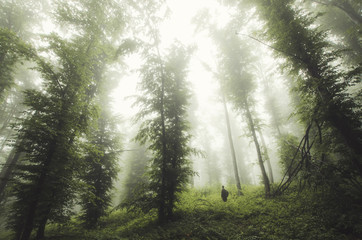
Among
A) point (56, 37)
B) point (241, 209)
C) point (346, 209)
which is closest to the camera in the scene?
point (346, 209)

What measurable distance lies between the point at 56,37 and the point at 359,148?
38.9 feet

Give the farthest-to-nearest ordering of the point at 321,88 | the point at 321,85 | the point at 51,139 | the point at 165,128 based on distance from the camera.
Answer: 1. the point at 165,128
2. the point at 51,139
3. the point at 321,88
4. the point at 321,85

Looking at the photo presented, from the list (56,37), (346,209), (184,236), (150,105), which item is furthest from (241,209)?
(56,37)

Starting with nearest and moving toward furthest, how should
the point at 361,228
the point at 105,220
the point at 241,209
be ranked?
the point at 361,228 → the point at 241,209 → the point at 105,220

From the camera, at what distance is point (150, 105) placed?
8.87 metres

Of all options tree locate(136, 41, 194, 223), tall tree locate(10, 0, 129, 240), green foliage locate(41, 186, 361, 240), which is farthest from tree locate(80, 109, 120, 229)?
tree locate(136, 41, 194, 223)

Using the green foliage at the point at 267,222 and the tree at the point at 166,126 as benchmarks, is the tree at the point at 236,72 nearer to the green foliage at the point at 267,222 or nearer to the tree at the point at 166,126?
the tree at the point at 166,126

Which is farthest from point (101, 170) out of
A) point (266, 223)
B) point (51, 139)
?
point (266, 223)

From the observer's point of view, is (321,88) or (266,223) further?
(266,223)

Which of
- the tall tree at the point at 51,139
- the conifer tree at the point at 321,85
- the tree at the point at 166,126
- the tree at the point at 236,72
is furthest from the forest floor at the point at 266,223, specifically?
the tree at the point at 236,72

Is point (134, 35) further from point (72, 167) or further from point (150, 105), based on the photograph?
point (72, 167)

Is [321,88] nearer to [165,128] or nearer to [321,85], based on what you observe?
[321,85]

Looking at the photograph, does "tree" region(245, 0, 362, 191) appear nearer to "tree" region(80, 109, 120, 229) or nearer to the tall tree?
the tall tree

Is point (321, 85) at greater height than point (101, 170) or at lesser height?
greater
